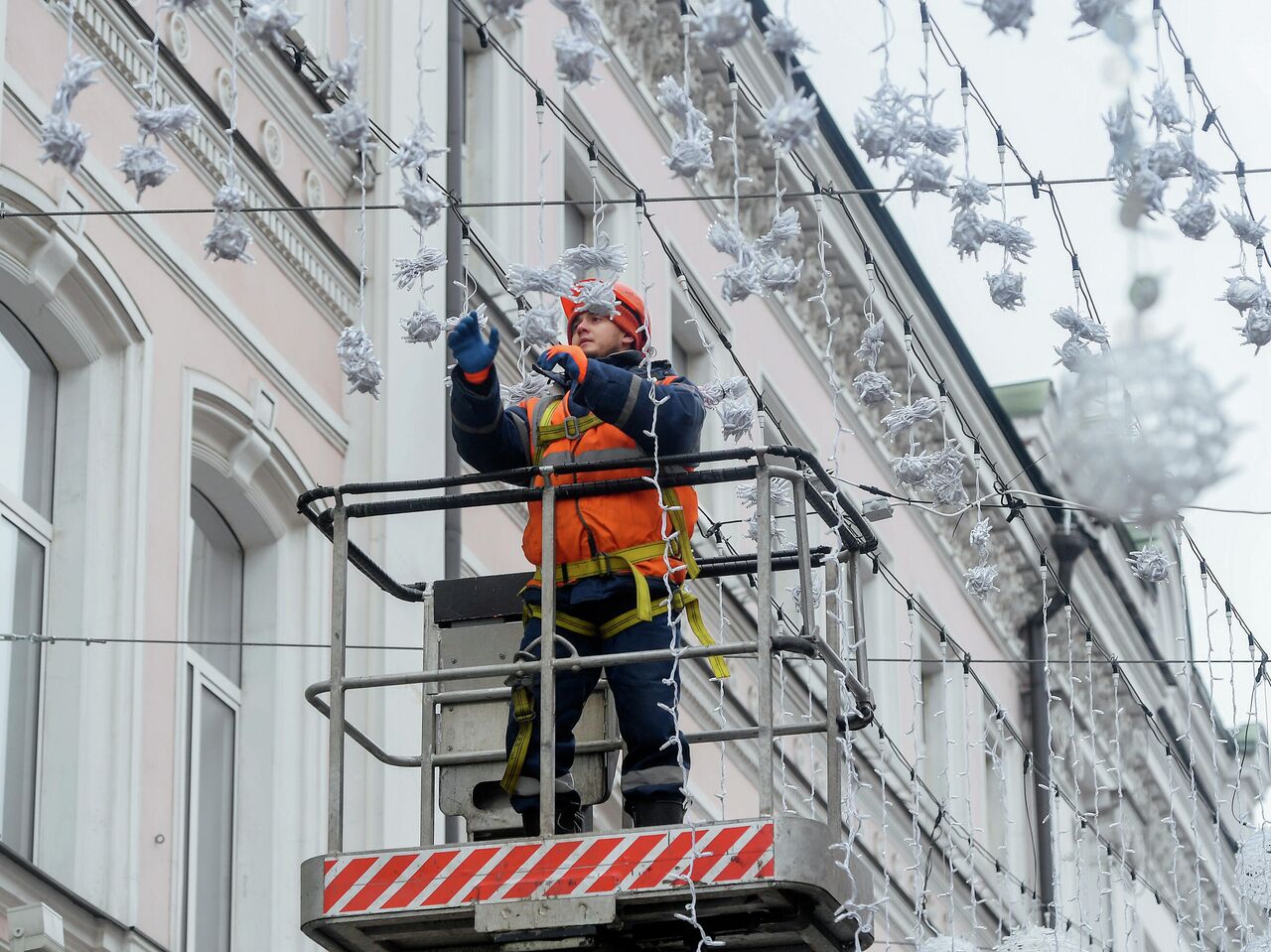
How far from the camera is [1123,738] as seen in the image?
30016mm

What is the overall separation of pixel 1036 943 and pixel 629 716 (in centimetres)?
511

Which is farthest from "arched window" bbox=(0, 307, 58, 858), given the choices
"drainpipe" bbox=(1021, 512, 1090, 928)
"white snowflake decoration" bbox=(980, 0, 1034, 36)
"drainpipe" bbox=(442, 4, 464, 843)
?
"drainpipe" bbox=(1021, 512, 1090, 928)

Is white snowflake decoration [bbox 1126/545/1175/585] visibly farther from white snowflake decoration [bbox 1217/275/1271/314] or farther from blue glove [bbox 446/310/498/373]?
blue glove [bbox 446/310/498/373]

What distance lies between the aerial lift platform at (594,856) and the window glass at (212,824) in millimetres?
2878

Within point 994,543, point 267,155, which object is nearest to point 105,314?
point 267,155

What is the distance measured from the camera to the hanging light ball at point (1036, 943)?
45.2 ft

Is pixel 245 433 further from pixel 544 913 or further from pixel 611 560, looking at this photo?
pixel 544 913

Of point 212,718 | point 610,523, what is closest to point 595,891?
point 610,523

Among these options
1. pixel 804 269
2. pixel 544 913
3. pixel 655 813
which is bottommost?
pixel 544 913

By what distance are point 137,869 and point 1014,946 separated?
440 cm

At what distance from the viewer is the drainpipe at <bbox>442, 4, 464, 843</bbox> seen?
14.5m

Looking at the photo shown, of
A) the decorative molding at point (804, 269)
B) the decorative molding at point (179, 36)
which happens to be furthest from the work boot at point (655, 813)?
the decorative molding at point (804, 269)

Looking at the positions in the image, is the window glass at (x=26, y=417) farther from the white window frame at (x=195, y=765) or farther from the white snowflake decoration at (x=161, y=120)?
the white snowflake decoration at (x=161, y=120)

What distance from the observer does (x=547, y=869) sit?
901 centimetres
